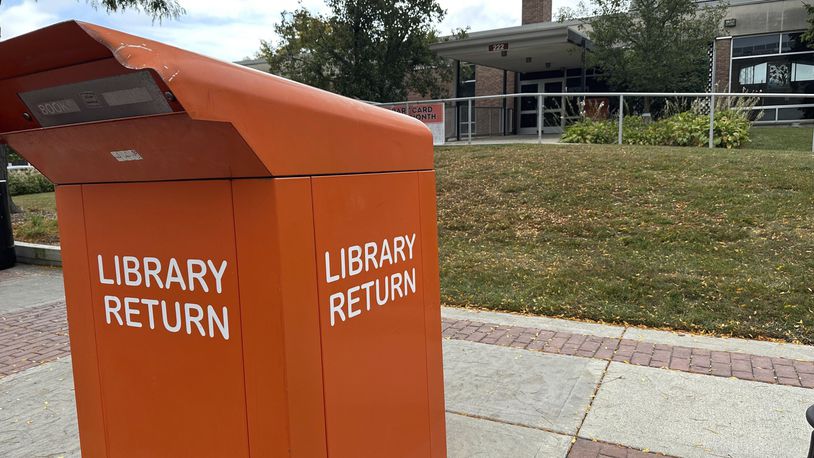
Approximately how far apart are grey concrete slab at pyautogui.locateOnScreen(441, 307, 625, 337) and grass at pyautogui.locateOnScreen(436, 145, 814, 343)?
0.55ft

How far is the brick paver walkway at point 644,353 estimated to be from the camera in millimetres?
3902

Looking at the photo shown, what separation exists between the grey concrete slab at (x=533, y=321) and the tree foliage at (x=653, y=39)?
13464 mm

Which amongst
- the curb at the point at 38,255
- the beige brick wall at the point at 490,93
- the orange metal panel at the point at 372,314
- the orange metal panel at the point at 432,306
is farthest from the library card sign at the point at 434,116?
the orange metal panel at the point at 372,314

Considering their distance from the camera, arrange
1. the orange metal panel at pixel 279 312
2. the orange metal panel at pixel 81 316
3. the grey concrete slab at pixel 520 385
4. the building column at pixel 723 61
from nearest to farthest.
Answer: the orange metal panel at pixel 279 312
the orange metal panel at pixel 81 316
the grey concrete slab at pixel 520 385
the building column at pixel 723 61

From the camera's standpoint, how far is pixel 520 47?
18.7 m

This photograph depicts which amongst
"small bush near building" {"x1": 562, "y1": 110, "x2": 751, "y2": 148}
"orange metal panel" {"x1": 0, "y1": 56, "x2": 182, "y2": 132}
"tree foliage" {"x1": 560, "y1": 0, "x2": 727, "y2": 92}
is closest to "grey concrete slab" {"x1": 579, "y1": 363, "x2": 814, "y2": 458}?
"orange metal panel" {"x1": 0, "y1": 56, "x2": 182, "y2": 132}

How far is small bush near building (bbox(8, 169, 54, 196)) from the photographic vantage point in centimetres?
1869

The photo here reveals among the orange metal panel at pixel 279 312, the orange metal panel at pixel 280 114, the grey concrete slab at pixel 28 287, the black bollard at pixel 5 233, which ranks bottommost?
the grey concrete slab at pixel 28 287

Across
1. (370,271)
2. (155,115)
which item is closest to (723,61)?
(370,271)

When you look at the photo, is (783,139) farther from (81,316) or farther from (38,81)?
(38,81)

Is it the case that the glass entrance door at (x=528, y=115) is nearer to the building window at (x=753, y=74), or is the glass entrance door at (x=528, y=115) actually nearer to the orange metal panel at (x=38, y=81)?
the building window at (x=753, y=74)

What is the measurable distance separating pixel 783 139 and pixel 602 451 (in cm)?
1398

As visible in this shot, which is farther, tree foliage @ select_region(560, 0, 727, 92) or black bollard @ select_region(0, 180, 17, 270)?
tree foliage @ select_region(560, 0, 727, 92)

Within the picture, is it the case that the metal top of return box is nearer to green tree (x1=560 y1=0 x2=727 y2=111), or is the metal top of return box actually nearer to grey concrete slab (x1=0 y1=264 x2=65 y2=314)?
grey concrete slab (x1=0 y1=264 x2=65 y2=314)
